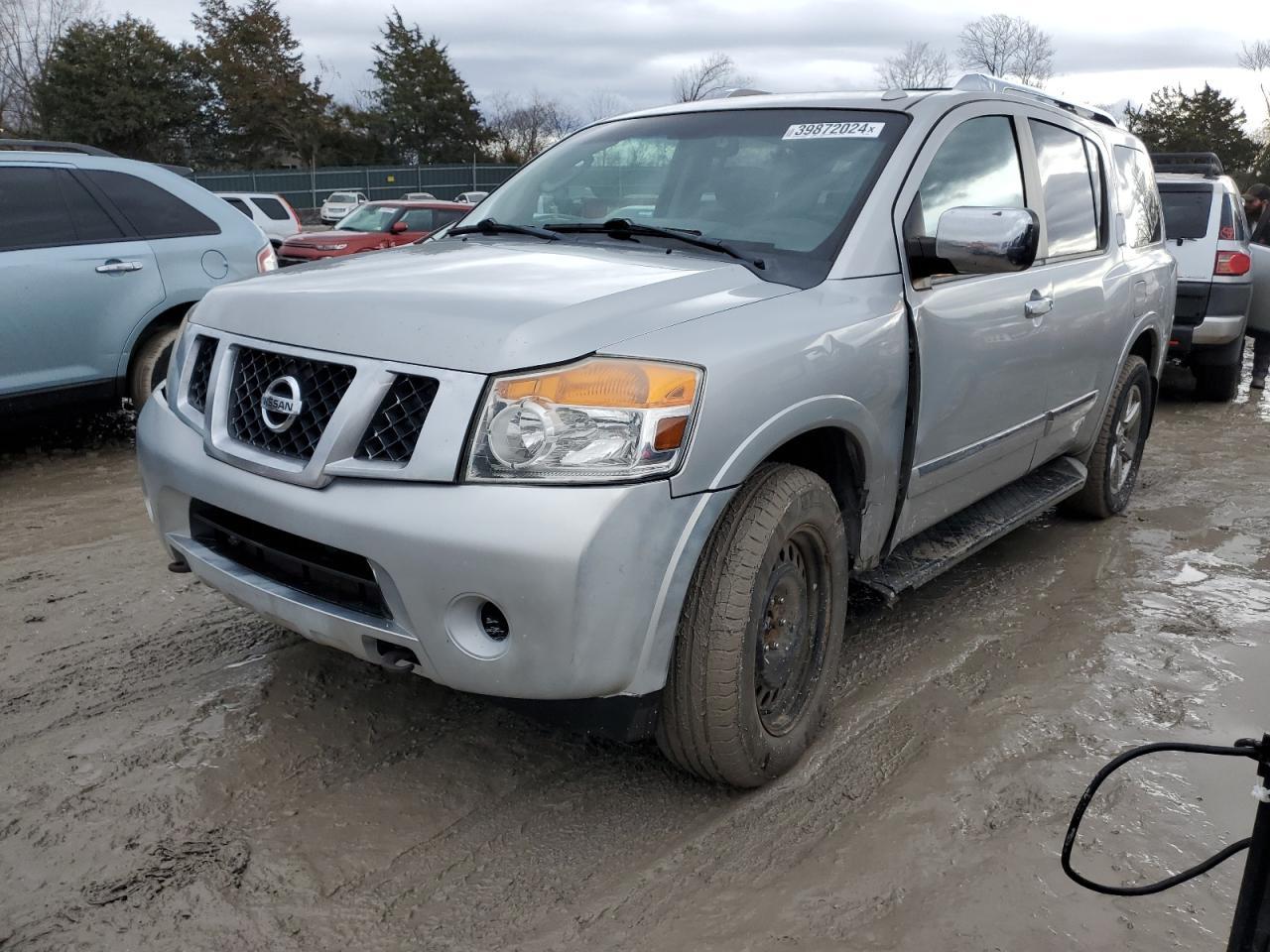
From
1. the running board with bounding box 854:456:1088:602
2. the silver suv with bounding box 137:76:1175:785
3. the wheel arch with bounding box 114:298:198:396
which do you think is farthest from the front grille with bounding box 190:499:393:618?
the wheel arch with bounding box 114:298:198:396

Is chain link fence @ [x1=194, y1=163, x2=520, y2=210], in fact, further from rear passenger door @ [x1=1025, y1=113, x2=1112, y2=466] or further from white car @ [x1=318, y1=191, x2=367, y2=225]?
rear passenger door @ [x1=1025, y1=113, x2=1112, y2=466]

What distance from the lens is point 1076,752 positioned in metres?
3.16

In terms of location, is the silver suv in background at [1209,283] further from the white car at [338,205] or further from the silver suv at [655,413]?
the white car at [338,205]

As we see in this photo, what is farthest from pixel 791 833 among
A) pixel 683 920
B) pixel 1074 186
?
pixel 1074 186

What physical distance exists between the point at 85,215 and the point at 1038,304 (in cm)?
494

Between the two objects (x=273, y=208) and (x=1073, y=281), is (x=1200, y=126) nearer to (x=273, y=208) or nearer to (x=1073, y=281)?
(x=273, y=208)

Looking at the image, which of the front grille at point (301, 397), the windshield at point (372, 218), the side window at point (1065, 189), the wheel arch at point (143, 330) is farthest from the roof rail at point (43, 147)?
the windshield at point (372, 218)

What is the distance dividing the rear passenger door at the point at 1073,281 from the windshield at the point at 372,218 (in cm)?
1289

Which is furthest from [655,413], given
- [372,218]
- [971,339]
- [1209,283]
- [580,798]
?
[372,218]

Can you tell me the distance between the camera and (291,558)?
2639 mm

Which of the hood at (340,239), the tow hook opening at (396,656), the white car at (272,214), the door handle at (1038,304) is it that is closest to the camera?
the tow hook opening at (396,656)

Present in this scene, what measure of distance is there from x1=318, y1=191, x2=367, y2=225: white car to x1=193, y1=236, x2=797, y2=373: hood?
31762 millimetres

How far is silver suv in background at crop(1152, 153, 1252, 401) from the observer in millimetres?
8680

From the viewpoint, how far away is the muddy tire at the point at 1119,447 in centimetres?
505
